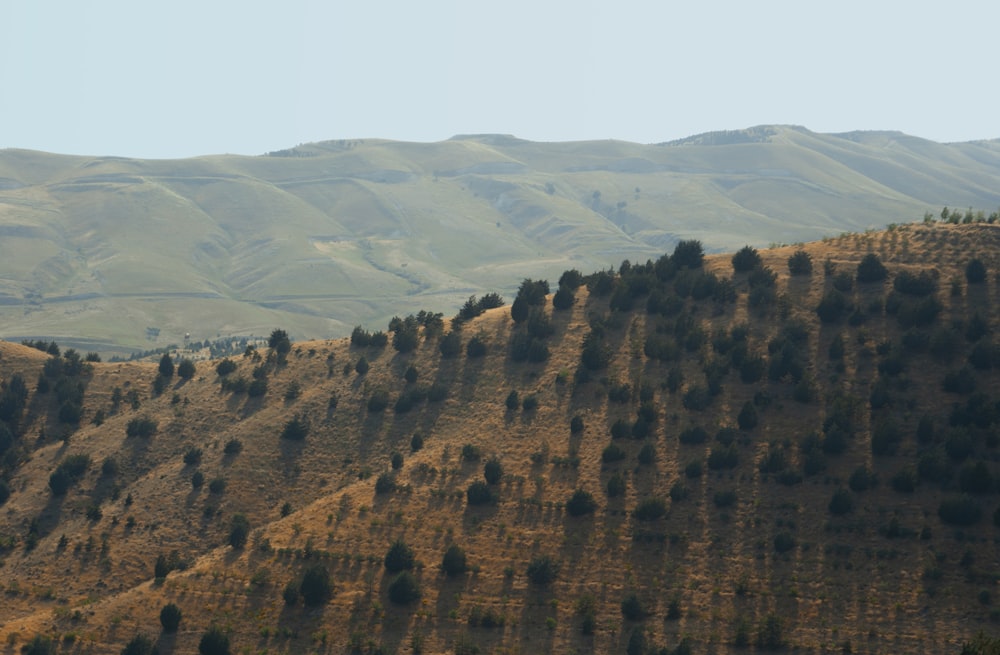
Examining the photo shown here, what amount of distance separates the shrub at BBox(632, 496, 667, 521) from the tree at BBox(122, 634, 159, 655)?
33852 millimetres

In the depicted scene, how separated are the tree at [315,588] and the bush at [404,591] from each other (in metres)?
4.55

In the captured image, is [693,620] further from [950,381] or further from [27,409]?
[27,409]

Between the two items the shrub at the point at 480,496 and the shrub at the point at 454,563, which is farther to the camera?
the shrub at the point at 480,496

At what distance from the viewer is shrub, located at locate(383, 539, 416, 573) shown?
64.4 meters

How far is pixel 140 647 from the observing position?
194ft

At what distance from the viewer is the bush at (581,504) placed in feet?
218

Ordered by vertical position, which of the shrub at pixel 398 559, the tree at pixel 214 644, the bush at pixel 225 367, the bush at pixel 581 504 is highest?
the bush at pixel 225 367

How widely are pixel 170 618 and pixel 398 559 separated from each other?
1566 centimetres

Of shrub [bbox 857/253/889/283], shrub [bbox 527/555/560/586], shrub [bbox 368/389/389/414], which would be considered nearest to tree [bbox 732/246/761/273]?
shrub [bbox 857/253/889/283]

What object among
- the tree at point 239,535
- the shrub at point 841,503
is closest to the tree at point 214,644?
the tree at point 239,535

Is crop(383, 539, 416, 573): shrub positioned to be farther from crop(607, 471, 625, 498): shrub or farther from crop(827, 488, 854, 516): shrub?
crop(827, 488, 854, 516): shrub

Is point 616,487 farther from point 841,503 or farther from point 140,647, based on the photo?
point 140,647

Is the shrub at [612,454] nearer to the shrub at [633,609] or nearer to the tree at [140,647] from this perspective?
the shrub at [633,609]

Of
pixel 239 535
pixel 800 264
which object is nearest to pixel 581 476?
pixel 239 535
